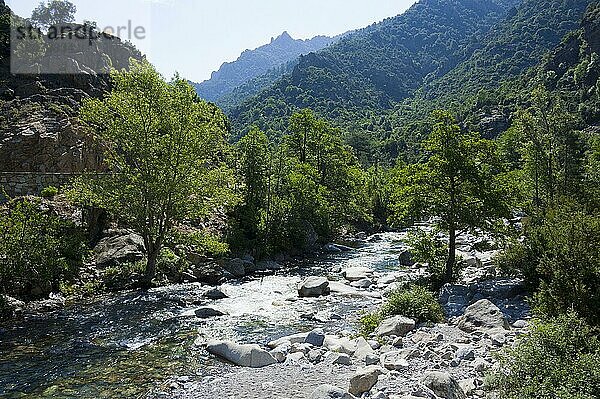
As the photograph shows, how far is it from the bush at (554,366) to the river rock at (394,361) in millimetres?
2563

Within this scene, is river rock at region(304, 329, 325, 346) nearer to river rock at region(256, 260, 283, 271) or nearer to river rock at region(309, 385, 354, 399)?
river rock at region(309, 385, 354, 399)

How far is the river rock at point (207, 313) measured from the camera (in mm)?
18141

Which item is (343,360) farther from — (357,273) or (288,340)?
(357,273)

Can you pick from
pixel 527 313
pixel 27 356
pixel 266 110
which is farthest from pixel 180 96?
pixel 266 110

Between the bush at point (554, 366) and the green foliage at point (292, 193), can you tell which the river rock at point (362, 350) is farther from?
the green foliage at point (292, 193)

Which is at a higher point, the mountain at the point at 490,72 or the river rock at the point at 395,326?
the mountain at the point at 490,72

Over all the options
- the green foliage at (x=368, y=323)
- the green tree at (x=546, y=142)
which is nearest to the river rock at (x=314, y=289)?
the green foliage at (x=368, y=323)

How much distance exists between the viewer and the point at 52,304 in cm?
1892

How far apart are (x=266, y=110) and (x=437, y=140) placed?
448 feet

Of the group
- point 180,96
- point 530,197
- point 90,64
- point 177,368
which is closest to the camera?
point 177,368

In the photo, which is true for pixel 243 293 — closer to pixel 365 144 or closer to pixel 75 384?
pixel 75 384

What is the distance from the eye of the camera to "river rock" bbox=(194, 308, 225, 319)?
59.5ft

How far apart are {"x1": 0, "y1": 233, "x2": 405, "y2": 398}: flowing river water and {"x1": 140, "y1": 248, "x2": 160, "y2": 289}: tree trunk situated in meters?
1.22

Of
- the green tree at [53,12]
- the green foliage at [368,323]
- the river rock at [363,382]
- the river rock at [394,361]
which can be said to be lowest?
the green foliage at [368,323]
